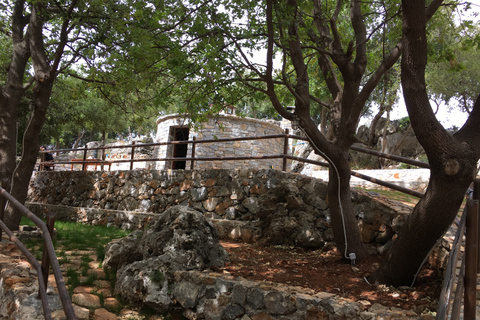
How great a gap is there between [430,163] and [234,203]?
14.1ft

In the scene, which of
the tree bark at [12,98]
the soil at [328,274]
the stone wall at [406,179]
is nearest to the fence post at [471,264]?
the soil at [328,274]

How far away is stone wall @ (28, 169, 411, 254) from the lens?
5.37 metres

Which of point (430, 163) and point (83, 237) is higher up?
point (430, 163)

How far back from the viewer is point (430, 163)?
11.0ft

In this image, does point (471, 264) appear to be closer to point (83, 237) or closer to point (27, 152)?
point (83, 237)

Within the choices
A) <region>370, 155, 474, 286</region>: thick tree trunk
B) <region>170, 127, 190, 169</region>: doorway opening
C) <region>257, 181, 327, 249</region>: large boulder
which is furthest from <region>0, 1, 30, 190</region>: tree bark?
<region>370, 155, 474, 286</region>: thick tree trunk

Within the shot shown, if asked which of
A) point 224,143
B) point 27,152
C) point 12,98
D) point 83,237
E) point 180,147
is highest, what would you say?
point 12,98

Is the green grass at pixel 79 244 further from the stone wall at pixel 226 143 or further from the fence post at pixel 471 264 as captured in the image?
the stone wall at pixel 226 143

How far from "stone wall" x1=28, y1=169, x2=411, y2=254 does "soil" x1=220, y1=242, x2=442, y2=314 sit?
0.48 m

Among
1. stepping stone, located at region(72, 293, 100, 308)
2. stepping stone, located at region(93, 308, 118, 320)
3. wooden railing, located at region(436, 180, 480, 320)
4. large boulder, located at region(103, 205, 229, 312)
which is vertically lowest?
stepping stone, located at region(93, 308, 118, 320)

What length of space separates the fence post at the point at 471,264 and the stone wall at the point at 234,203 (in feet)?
10.1

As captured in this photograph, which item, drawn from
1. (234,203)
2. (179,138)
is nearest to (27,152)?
(234,203)

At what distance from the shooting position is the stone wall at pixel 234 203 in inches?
211

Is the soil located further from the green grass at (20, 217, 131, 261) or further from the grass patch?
the grass patch
